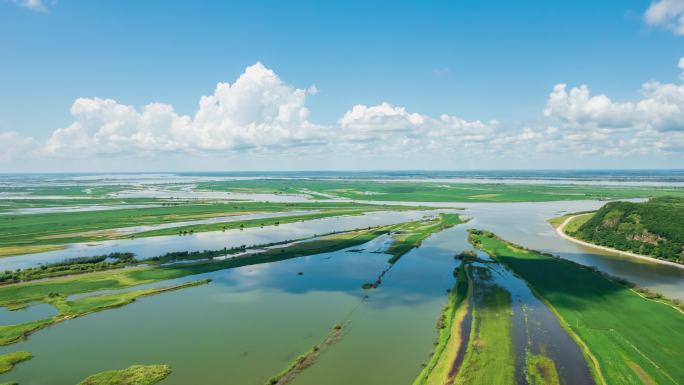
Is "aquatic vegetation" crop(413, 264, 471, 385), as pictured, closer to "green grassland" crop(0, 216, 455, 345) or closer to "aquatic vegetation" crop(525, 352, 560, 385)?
"aquatic vegetation" crop(525, 352, 560, 385)

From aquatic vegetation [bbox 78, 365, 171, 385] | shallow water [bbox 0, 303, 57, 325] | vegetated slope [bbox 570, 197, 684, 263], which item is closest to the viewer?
aquatic vegetation [bbox 78, 365, 171, 385]

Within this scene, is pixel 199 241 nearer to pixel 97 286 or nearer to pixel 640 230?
pixel 97 286

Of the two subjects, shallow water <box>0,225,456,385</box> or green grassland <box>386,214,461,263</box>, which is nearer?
shallow water <box>0,225,456,385</box>

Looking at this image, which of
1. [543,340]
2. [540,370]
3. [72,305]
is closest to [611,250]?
[543,340]

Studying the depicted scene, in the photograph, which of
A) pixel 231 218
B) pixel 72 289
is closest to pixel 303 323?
Result: pixel 72 289

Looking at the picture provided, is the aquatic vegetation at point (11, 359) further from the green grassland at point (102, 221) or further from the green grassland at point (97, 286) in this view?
the green grassland at point (102, 221)

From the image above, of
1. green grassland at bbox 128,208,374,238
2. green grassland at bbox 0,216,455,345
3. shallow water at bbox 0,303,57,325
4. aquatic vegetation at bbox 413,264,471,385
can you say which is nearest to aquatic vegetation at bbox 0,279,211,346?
green grassland at bbox 0,216,455,345

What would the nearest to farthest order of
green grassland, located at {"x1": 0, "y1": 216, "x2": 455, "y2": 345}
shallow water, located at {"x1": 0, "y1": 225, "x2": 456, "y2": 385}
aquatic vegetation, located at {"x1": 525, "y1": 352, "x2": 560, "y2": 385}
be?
aquatic vegetation, located at {"x1": 525, "y1": 352, "x2": 560, "y2": 385}, shallow water, located at {"x1": 0, "y1": 225, "x2": 456, "y2": 385}, green grassland, located at {"x1": 0, "y1": 216, "x2": 455, "y2": 345}

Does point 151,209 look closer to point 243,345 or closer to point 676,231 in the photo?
point 243,345
